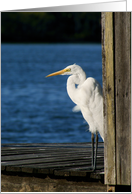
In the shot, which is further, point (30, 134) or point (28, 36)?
point (28, 36)

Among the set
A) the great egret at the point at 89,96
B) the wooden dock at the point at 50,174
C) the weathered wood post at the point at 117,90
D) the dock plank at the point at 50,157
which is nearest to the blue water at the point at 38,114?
the dock plank at the point at 50,157

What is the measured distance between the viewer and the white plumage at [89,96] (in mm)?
4254

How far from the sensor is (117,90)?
2963mm

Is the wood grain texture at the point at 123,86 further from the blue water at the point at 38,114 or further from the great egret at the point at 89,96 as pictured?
the blue water at the point at 38,114

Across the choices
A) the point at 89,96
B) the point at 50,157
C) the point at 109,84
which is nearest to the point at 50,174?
the point at 50,157

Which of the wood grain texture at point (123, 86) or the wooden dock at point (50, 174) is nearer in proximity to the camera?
the wood grain texture at point (123, 86)

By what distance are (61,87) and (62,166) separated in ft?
54.7

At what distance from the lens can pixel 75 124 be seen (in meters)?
13.9

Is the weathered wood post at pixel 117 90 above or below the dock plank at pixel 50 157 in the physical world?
above

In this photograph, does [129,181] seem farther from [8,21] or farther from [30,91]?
[8,21]

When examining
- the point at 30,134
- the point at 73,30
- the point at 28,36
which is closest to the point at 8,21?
the point at 28,36

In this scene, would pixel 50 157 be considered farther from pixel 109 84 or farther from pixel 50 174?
pixel 109 84

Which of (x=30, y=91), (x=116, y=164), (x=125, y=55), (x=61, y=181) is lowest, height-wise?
(x=61, y=181)

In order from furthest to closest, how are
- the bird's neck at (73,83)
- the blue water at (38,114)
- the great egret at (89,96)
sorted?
1. the blue water at (38,114)
2. the bird's neck at (73,83)
3. the great egret at (89,96)
